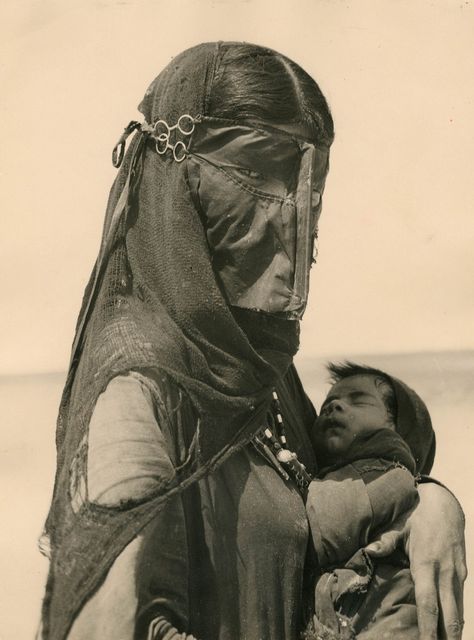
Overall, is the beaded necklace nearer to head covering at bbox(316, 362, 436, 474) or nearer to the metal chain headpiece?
head covering at bbox(316, 362, 436, 474)

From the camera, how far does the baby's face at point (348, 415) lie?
2.15m

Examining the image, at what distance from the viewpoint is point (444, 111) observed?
2980 millimetres

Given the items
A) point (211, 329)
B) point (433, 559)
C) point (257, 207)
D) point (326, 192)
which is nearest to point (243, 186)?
point (257, 207)

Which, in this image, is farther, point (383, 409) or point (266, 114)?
point (383, 409)

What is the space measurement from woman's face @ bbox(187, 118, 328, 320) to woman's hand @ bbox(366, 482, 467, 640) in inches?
13.8

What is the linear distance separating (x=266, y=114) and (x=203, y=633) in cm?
69

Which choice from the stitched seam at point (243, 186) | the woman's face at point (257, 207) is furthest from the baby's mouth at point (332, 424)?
the stitched seam at point (243, 186)

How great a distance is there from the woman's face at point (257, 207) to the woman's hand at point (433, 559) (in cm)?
35

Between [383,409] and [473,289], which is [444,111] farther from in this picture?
[383,409]

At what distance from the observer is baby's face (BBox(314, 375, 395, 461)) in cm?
215

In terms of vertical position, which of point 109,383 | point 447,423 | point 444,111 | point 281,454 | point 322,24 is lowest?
point 447,423

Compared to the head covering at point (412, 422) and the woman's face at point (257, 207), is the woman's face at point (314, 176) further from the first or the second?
the head covering at point (412, 422)

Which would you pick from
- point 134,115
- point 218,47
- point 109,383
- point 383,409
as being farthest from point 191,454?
point 134,115

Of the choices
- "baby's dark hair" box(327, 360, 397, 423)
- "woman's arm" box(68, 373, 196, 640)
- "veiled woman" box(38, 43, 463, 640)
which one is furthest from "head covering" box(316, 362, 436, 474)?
"woman's arm" box(68, 373, 196, 640)
